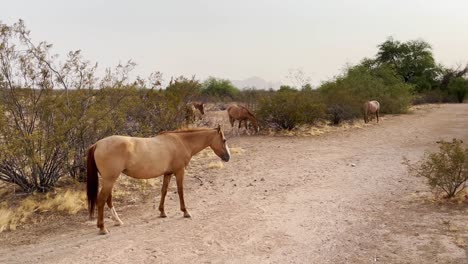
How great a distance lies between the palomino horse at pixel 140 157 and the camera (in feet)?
17.1

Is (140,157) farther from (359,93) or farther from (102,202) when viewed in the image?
(359,93)

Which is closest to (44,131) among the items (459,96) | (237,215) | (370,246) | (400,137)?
(237,215)

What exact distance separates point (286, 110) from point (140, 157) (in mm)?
11774

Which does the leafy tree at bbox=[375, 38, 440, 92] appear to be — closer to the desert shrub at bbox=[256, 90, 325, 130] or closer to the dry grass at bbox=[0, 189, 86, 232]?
the desert shrub at bbox=[256, 90, 325, 130]

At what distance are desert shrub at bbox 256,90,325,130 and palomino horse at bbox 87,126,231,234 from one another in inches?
412

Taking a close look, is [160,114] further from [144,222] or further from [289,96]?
[289,96]

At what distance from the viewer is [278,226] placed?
217 inches

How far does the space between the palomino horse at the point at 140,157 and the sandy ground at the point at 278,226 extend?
50cm

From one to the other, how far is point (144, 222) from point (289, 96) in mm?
12293

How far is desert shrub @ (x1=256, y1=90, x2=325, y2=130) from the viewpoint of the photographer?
16688mm

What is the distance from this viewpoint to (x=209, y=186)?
806 centimetres

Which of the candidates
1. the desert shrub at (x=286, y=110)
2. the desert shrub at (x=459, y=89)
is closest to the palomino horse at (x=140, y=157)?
the desert shrub at (x=286, y=110)

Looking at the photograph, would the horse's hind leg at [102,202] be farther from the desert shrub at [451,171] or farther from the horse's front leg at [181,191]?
the desert shrub at [451,171]

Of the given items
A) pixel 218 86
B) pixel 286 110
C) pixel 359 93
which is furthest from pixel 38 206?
pixel 218 86
